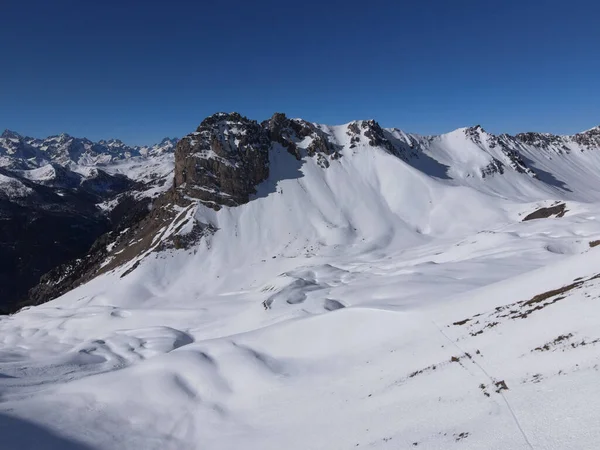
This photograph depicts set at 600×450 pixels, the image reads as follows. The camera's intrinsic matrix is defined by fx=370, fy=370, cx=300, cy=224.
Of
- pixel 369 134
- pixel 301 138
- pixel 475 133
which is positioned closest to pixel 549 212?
pixel 369 134

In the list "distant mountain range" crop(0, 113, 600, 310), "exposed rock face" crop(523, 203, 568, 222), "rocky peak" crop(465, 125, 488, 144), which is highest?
"rocky peak" crop(465, 125, 488, 144)

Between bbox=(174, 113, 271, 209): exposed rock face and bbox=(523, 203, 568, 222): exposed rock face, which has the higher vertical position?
bbox=(174, 113, 271, 209): exposed rock face

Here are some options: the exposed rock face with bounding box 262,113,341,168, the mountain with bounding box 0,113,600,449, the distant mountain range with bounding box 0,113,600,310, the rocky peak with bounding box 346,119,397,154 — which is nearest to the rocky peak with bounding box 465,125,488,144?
the distant mountain range with bounding box 0,113,600,310

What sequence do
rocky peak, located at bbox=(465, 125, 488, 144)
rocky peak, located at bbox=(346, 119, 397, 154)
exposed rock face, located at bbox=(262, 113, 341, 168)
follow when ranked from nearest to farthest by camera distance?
exposed rock face, located at bbox=(262, 113, 341, 168) → rocky peak, located at bbox=(346, 119, 397, 154) → rocky peak, located at bbox=(465, 125, 488, 144)

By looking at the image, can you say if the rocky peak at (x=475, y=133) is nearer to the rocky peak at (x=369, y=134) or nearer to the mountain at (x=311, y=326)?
the rocky peak at (x=369, y=134)

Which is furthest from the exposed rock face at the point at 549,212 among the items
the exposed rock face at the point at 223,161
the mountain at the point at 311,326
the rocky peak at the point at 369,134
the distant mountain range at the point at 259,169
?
the exposed rock face at the point at 223,161

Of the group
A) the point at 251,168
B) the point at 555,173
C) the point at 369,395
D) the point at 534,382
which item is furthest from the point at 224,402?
the point at 555,173

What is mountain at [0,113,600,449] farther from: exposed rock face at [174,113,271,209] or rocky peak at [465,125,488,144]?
rocky peak at [465,125,488,144]
